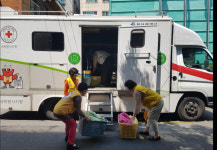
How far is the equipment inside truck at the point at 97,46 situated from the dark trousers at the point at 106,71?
85 millimetres

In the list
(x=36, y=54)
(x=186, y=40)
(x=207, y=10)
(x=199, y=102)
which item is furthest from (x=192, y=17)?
(x=36, y=54)

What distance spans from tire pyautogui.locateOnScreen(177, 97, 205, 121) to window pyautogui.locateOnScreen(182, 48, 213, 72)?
1.01 meters

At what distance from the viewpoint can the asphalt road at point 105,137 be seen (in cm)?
409

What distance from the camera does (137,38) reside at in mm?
5539

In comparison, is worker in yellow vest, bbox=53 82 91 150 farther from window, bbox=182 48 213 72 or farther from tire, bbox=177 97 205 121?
window, bbox=182 48 213 72

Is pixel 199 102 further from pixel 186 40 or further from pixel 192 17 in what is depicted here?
pixel 192 17

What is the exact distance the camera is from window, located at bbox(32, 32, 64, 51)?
556cm

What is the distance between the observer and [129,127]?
4.37 meters

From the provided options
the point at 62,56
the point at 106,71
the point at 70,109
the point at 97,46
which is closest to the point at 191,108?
the point at 106,71

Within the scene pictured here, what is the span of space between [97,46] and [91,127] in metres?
4.76

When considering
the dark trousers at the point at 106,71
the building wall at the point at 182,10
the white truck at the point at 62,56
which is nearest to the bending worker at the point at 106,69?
the dark trousers at the point at 106,71

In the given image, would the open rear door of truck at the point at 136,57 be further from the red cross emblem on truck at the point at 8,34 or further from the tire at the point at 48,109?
the red cross emblem on truck at the point at 8,34

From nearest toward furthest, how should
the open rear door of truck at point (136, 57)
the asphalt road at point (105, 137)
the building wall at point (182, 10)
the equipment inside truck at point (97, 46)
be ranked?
1. the asphalt road at point (105, 137)
2. the open rear door of truck at point (136, 57)
3. the equipment inside truck at point (97, 46)
4. the building wall at point (182, 10)

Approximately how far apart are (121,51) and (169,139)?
2663mm
